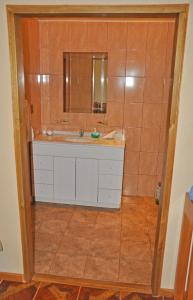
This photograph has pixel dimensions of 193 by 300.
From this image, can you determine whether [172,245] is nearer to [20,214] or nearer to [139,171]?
[20,214]

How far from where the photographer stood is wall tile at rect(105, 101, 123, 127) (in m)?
3.42

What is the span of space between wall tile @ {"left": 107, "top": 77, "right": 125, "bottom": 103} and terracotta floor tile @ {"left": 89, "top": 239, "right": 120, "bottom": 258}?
1.79 m

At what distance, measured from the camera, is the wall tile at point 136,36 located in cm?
315

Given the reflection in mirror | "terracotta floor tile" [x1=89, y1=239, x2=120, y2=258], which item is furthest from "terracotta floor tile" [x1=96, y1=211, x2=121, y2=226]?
the reflection in mirror

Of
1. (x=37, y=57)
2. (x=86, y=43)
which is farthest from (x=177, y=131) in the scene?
(x=37, y=57)

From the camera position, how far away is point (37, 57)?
3.31m

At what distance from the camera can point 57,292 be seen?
194cm

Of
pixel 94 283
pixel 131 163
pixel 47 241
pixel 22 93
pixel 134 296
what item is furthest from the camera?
pixel 131 163

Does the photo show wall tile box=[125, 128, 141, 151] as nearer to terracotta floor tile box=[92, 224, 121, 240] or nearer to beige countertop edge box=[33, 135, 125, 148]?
beige countertop edge box=[33, 135, 125, 148]

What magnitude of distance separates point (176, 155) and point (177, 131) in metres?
0.16

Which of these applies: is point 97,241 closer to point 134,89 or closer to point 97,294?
point 97,294

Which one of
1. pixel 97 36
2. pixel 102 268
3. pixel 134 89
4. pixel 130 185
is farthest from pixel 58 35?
pixel 102 268

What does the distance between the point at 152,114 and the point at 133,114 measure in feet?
0.82

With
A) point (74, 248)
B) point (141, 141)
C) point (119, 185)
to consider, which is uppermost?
point (141, 141)
